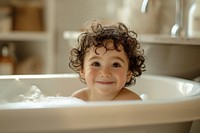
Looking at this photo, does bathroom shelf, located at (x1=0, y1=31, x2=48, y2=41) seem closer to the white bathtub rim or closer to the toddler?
the toddler

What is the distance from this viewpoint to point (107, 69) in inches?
37.9

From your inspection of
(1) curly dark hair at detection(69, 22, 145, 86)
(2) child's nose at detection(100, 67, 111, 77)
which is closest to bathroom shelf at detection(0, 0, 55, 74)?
(1) curly dark hair at detection(69, 22, 145, 86)

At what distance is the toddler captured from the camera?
3.16 feet

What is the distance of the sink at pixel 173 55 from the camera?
1.14m

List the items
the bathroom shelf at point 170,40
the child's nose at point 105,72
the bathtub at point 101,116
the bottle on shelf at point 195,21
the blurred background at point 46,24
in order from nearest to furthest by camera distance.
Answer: the bathtub at point 101,116 < the child's nose at point 105,72 < the bathroom shelf at point 170,40 < the bottle on shelf at point 195,21 < the blurred background at point 46,24

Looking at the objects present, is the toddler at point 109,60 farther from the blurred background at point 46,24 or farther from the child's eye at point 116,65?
the blurred background at point 46,24

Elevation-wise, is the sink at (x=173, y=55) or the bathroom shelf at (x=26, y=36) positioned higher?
the sink at (x=173, y=55)

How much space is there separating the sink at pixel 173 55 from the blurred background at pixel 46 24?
47cm

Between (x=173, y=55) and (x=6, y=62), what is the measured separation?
1.08 meters

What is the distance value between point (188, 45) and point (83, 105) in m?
0.58

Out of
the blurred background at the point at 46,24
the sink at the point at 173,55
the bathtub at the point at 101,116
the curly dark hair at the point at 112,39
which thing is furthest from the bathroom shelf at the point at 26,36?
the bathtub at the point at 101,116

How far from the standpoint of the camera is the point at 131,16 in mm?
1674

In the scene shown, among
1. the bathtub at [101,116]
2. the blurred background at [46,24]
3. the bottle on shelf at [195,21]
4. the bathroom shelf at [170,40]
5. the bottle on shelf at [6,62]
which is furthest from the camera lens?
the bottle on shelf at [6,62]

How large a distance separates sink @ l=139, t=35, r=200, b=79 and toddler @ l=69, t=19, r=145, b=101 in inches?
6.9
